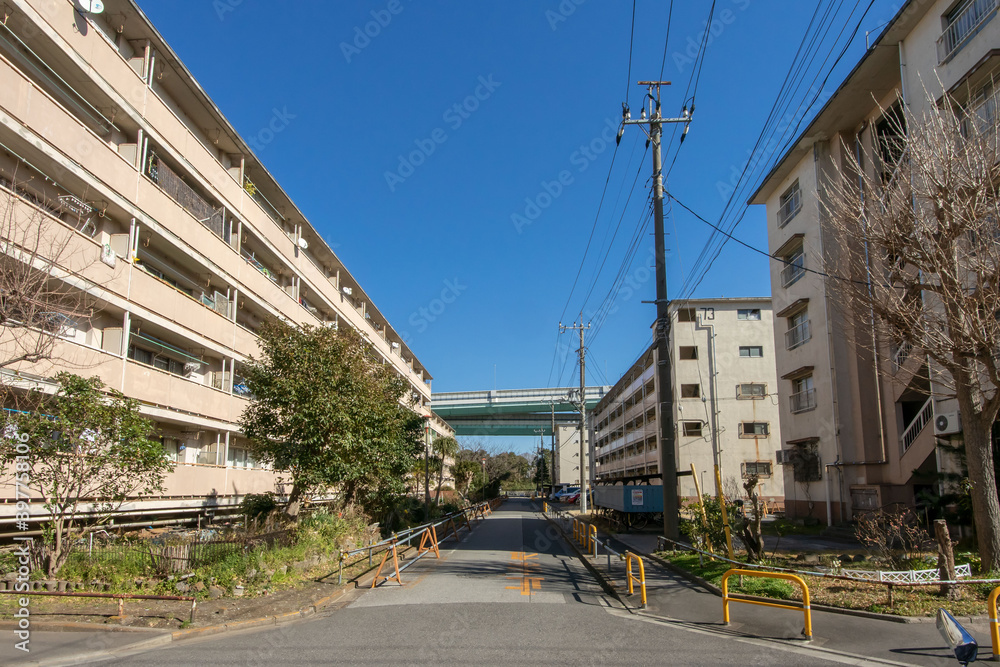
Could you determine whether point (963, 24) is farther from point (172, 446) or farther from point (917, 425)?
point (172, 446)

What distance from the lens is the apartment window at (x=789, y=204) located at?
2830cm

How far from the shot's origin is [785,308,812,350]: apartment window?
28131 millimetres

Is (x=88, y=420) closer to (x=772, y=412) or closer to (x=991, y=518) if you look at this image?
(x=991, y=518)

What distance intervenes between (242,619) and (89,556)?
3.99m

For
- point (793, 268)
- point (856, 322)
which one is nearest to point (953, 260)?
point (856, 322)

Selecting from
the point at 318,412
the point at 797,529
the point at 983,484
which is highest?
the point at 318,412

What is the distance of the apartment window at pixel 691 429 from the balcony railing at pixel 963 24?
29.5 m

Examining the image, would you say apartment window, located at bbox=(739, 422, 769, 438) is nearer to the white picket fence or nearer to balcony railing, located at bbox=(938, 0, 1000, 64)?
balcony railing, located at bbox=(938, 0, 1000, 64)

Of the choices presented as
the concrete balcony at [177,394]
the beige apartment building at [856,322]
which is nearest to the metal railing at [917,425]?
the beige apartment building at [856,322]

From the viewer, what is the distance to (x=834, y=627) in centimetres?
928

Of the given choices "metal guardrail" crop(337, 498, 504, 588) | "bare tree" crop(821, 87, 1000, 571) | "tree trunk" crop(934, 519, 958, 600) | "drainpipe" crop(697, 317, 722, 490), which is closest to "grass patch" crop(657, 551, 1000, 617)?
"tree trunk" crop(934, 519, 958, 600)

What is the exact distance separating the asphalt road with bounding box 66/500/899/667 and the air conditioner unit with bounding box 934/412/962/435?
11201 mm

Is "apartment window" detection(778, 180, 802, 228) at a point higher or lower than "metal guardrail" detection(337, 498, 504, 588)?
higher

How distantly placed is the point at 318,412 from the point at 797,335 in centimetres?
2180
